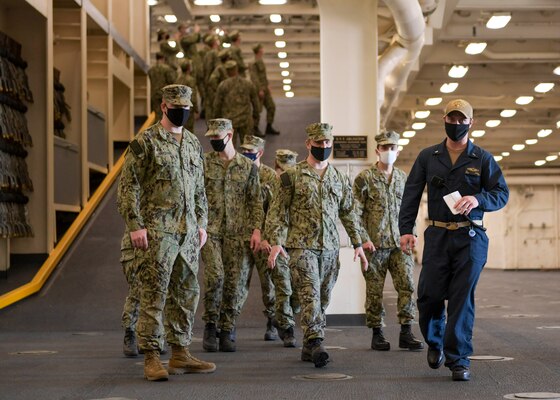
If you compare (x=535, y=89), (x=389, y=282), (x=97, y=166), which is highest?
(x=535, y=89)

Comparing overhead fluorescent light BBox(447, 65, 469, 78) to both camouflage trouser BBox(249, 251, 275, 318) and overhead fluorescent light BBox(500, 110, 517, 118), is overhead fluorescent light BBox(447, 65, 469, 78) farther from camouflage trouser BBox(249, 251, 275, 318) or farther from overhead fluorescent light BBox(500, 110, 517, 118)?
camouflage trouser BBox(249, 251, 275, 318)

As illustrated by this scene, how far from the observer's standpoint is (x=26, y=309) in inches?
424

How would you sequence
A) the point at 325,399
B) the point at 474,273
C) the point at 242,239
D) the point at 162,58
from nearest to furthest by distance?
1. the point at 325,399
2. the point at 474,273
3. the point at 242,239
4. the point at 162,58

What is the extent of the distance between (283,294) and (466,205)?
3.00 m

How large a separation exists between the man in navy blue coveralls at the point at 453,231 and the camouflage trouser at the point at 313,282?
2.69 feet

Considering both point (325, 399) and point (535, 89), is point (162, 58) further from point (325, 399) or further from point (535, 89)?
point (325, 399)

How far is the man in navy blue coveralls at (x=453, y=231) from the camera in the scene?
236 inches

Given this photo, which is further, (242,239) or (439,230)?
(242,239)

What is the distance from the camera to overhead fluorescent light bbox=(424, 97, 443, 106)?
21.8 metres

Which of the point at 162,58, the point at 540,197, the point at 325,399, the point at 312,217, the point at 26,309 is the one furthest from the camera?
the point at 540,197

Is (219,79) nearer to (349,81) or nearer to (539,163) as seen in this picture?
(349,81)

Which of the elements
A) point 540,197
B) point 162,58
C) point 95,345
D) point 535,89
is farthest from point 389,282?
point 95,345

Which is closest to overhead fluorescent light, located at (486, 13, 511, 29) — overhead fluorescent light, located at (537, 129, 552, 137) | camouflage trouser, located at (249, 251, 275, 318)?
camouflage trouser, located at (249, 251, 275, 318)

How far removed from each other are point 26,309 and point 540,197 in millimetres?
22164
